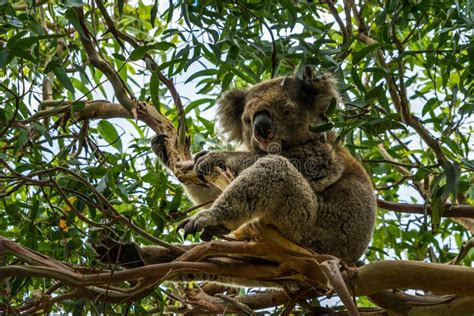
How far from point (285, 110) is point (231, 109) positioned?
40 cm

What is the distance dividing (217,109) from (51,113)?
4.28 ft

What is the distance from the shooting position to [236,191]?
9.84ft

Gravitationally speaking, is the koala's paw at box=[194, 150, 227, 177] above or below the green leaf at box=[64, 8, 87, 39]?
below

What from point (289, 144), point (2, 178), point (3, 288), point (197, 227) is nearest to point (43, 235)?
point (3, 288)

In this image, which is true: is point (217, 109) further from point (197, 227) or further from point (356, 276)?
point (356, 276)

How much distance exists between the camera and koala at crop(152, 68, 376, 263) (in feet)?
9.95

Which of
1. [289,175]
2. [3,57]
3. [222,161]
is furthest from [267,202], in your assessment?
[3,57]

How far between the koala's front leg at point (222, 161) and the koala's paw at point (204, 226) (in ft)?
1.00

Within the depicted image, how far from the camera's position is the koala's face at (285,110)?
3.69 m

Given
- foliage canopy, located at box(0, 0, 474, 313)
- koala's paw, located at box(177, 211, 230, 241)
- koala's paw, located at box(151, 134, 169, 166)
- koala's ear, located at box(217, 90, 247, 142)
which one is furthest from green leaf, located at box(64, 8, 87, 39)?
koala's ear, located at box(217, 90, 247, 142)

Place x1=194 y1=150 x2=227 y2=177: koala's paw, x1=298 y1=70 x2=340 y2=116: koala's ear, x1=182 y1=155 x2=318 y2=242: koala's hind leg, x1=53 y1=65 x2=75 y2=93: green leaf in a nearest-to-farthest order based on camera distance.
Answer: x1=53 y1=65 x2=75 y2=93: green leaf < x1=182 y1=155 x2=318 y2=242: koala's hind leg < x1=194 y1=150 x2=227 y2=177: koala's paw < x1=298 y1=70 x2=340 y2=116: koala's ear

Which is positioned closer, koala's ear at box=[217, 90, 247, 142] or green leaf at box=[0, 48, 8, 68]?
green leaf at box=[0, 48, 8, 68]

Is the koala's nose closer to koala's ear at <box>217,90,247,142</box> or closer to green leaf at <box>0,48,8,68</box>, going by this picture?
koala's ear at <box>217,90,247,142</box>

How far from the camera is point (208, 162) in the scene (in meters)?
3.26
